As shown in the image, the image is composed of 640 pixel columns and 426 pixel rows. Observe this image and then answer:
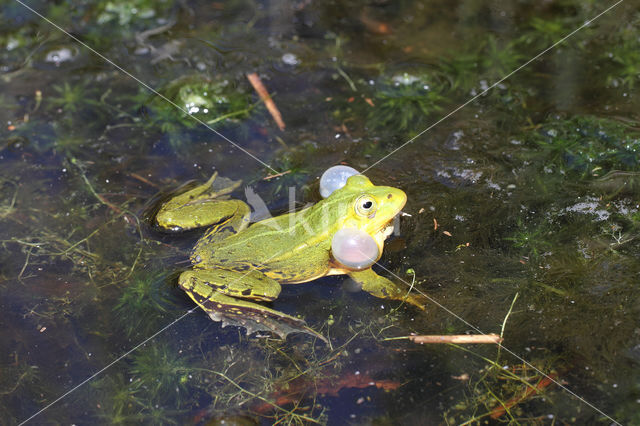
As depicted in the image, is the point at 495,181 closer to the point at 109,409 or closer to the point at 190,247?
the point at 190,247

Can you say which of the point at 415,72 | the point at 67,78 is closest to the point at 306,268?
the point at 415,72

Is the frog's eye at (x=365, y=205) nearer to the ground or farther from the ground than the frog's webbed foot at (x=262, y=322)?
farther from the ground

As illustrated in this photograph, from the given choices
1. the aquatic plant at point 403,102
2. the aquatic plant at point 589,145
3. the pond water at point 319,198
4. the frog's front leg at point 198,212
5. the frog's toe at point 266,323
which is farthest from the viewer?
the aquatic plant at point 403,102

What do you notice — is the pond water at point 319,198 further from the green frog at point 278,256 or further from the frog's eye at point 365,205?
the frog's eye at point 365,205

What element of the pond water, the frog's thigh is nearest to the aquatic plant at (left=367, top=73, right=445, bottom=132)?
the pond water

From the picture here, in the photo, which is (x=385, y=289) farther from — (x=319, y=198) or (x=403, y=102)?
(x=403, y=102)

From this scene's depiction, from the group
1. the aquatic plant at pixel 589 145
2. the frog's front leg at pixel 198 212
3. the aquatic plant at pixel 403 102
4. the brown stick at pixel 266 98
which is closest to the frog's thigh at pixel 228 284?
the frog's front leg at pixel 198 212

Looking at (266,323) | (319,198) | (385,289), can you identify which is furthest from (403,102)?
(266,323)
